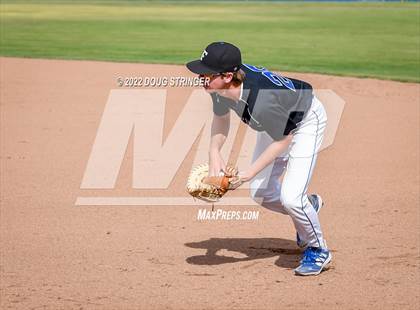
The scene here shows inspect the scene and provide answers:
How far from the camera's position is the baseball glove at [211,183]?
301 inches

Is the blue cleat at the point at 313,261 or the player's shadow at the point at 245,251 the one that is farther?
the player's shadow at the point at 245,251

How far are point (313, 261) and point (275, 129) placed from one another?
54.5 inches

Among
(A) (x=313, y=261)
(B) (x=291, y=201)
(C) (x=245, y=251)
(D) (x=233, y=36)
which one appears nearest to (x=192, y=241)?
(C) (x=245, y=251)

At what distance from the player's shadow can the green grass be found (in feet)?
41.8

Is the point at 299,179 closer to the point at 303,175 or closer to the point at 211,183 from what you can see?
the point at 303,175

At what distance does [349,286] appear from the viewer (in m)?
7.65

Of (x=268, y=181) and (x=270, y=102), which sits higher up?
(x=270, y=102)

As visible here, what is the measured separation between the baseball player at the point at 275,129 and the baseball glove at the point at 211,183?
9cm

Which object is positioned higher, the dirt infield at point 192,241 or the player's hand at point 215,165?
the player's hand at point 215,165

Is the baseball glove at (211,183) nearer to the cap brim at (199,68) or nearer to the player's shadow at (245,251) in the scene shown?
the player's shadow at (245,251)

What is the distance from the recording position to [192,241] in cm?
909

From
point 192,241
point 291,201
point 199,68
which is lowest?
point 192,241

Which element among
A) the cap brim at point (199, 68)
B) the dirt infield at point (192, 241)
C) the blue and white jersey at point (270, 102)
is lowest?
the dirt infield at point (192, 241)

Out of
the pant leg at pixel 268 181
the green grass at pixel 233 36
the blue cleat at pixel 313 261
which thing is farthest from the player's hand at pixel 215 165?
the green grass at pixel 233 36
